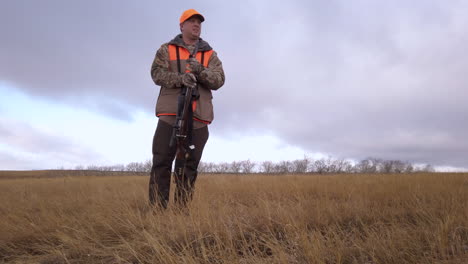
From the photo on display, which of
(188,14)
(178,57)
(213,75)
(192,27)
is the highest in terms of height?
(188,14)

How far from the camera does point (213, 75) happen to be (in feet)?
10.6

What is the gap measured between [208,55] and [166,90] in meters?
0.71

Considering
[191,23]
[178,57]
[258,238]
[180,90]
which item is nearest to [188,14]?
[191,23]

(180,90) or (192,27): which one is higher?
(192,27)

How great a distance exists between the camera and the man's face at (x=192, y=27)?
3314mm

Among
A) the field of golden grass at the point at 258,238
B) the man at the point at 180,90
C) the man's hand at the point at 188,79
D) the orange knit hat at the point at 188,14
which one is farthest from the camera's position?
the orange knit hat at the point at 188,14

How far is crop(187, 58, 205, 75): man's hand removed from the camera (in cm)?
308

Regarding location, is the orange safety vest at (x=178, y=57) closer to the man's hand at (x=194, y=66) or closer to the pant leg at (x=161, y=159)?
the man's hand at (x=194, y=66)

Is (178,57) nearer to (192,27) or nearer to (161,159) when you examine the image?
(192,27)

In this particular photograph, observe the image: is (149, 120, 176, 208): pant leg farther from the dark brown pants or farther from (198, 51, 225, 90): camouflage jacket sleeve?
(198, 51, 225, 90): camouflage jacket sleeve

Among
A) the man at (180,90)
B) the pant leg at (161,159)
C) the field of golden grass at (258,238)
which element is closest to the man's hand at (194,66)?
the man at (180,90)

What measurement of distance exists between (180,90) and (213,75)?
444mm

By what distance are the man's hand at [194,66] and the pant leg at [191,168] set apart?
28.1 inches

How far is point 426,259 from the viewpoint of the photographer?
157 cm
